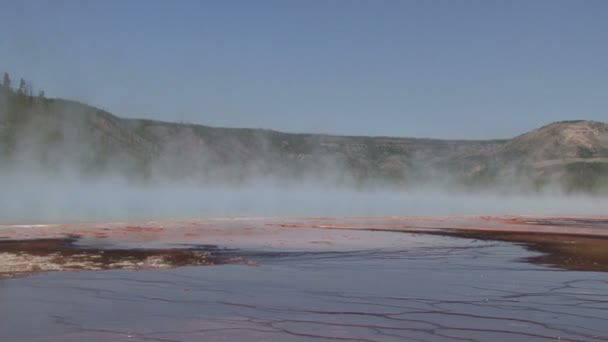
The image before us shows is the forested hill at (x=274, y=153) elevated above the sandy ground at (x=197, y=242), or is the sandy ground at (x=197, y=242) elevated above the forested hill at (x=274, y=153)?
the forested hill at (x=274, y=153)

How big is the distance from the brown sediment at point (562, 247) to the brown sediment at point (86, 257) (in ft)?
28.1

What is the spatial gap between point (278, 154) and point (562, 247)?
4858 inches

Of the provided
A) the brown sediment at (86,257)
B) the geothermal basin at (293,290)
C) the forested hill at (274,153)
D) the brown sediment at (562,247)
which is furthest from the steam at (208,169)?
the geothermal basin at (293,290)

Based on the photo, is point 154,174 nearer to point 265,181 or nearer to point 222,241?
point 265,181

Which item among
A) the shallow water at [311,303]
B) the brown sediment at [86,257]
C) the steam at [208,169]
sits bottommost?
the shallow water at [311,303]

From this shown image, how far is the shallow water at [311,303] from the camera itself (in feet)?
34.8

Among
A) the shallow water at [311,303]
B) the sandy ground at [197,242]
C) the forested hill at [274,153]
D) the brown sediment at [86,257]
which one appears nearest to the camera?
the shallow water at [311,303]

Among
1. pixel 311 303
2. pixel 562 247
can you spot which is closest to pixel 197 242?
pixel 562 247

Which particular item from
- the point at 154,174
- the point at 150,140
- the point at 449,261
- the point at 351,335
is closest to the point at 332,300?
the point at 351,335

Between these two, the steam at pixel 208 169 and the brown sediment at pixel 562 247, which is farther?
the steam at pixel 208 169

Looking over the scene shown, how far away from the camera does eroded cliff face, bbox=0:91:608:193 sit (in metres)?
109

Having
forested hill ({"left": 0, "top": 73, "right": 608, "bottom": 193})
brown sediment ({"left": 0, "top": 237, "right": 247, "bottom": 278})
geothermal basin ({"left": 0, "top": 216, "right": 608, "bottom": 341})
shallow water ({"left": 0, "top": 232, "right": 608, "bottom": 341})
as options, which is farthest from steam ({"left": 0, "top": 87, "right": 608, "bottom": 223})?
shallow water ({"left": 0, "top": 232, "right": 608, "bottom": 341})

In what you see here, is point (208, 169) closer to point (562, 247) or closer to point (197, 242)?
point (197, 242)

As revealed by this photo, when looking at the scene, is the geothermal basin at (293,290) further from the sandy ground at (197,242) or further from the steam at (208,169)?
the steam at (208,169)
